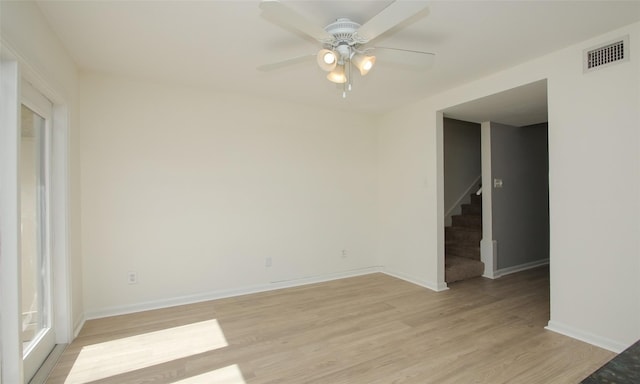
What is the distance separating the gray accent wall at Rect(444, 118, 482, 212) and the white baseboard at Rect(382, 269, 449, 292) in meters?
1.71

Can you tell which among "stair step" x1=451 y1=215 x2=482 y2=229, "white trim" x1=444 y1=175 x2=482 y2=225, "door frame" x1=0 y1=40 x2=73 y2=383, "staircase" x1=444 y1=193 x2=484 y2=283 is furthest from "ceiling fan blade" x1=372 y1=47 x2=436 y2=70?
"white trim" x1=444 y1=175 x2=482 y2=225

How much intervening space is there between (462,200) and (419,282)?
228cm

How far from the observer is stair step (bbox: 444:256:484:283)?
402cm

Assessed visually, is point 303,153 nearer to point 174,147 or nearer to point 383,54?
point 174,147

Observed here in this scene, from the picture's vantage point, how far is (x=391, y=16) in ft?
5.37

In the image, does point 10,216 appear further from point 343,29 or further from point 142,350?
point 343,29

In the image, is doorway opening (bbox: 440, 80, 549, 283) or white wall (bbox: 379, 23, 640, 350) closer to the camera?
white wall (bbox: 379, 23, 640, 350)

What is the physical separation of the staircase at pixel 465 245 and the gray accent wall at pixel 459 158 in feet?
0.96

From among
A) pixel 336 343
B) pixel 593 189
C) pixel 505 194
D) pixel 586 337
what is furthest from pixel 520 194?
pixel 336 343

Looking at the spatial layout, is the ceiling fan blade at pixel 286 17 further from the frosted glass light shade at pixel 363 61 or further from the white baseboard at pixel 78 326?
the white baseboard at pixel 78 326

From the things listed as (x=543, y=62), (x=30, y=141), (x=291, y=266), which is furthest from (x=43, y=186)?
(x=543, y=62)

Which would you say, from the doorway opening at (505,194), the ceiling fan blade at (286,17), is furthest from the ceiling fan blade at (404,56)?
the doorway opening at (505,194)

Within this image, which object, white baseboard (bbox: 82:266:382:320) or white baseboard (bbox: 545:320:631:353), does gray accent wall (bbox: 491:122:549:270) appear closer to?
white baseboard (bbox: 545:320:631:353)

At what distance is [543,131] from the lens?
4934mm
